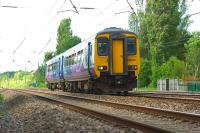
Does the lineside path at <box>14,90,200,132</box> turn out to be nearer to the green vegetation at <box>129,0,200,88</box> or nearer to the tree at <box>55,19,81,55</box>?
the green vegetation at <box>129,0,200,88</box>

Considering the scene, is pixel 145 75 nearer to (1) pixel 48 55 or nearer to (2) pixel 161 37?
(2) pixel 161 37

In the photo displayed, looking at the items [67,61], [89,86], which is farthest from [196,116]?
[67,61]

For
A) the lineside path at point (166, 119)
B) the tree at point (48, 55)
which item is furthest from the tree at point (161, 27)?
the lineside path at point (166, 119)

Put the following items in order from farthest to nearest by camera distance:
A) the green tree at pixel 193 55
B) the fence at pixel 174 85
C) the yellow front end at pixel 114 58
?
1. the green tree at pixel 193 55
2. the fence at pixel 174 85
3. the yellow front end at pixel 114 58

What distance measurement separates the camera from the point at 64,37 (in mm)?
90750

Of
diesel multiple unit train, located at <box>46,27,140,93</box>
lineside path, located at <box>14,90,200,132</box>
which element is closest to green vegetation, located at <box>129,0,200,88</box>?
diesel multiple unit train, located at <box>46,27,140,93</box>

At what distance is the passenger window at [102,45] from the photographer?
23.7m

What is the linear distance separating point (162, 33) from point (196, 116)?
172ft

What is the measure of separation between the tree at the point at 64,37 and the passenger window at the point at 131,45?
64462mm

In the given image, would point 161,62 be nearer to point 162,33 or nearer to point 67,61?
point 162,33

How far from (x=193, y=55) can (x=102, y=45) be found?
54.7m

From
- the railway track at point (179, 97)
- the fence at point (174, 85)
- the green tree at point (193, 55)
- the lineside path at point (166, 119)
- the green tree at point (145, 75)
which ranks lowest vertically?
the lineside path at point (166, 119)

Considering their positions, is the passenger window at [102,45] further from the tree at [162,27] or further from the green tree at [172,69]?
the tree at [162,27]

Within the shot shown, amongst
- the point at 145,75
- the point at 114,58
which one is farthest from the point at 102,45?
the point at 145,75
